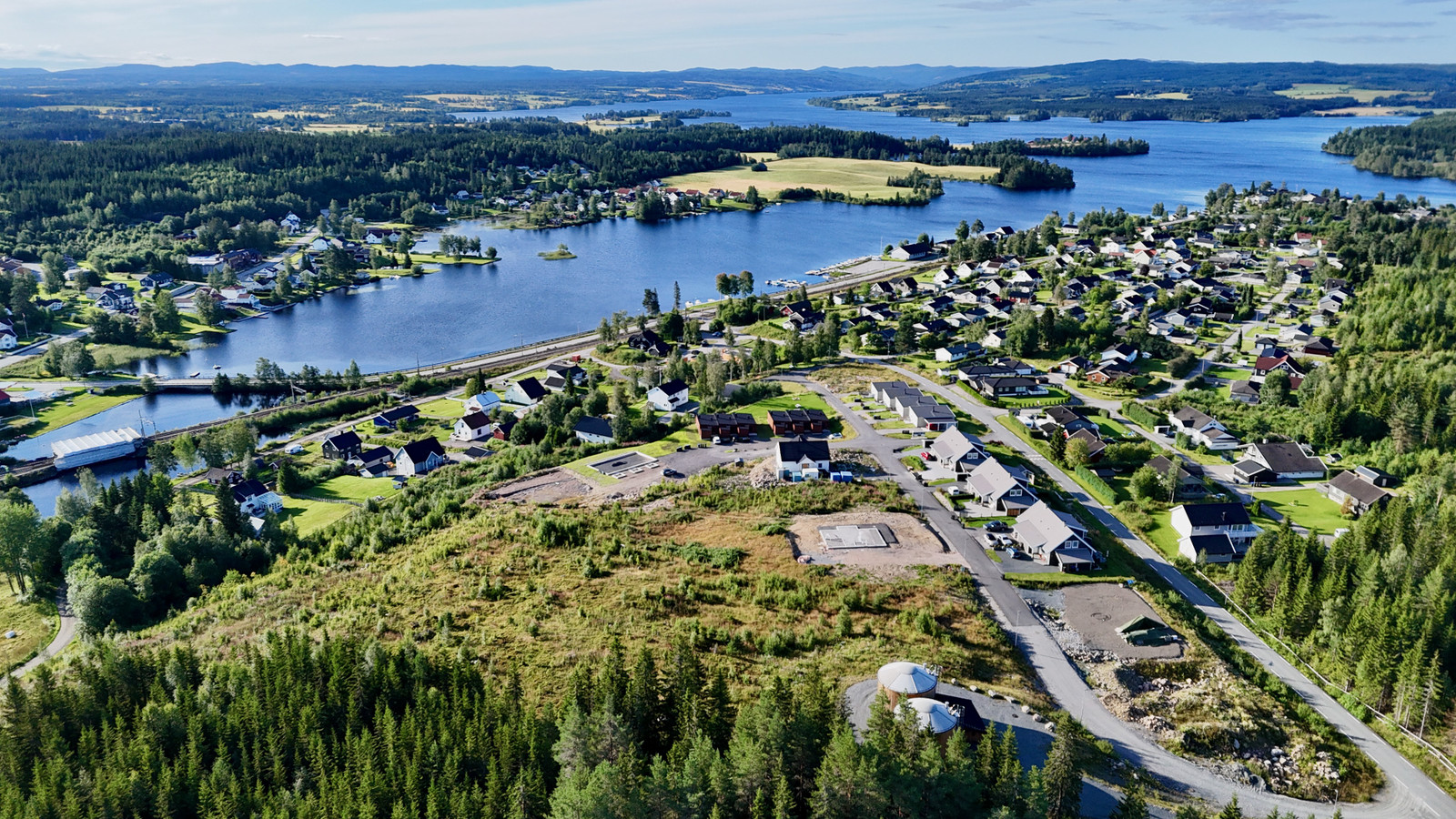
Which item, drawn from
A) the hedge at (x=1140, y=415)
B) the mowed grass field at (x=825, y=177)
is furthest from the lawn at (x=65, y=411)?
the mowed grass field at (x=825, y=177)

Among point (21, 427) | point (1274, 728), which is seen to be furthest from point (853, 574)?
point (21, 427)

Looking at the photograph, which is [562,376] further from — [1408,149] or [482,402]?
[1408,149]

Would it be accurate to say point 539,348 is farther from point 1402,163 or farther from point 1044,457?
point 1402,163

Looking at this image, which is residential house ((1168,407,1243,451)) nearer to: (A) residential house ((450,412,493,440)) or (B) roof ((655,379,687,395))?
(B) roof ((655,379,687,395))

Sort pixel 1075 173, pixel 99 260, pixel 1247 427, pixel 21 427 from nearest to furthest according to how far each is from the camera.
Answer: pixel 1247 427
pixel 21 427
pixel 99 260
pixel 1075 173

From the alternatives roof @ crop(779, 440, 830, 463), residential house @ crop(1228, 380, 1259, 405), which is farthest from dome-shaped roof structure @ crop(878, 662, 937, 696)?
residential house @ crop(1228, 380, 1259, 405)

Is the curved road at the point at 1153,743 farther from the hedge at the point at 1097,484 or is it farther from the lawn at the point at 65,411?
the lawn at the point at 65,411

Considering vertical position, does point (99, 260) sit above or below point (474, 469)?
above

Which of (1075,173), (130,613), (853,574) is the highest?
(1075,173)
